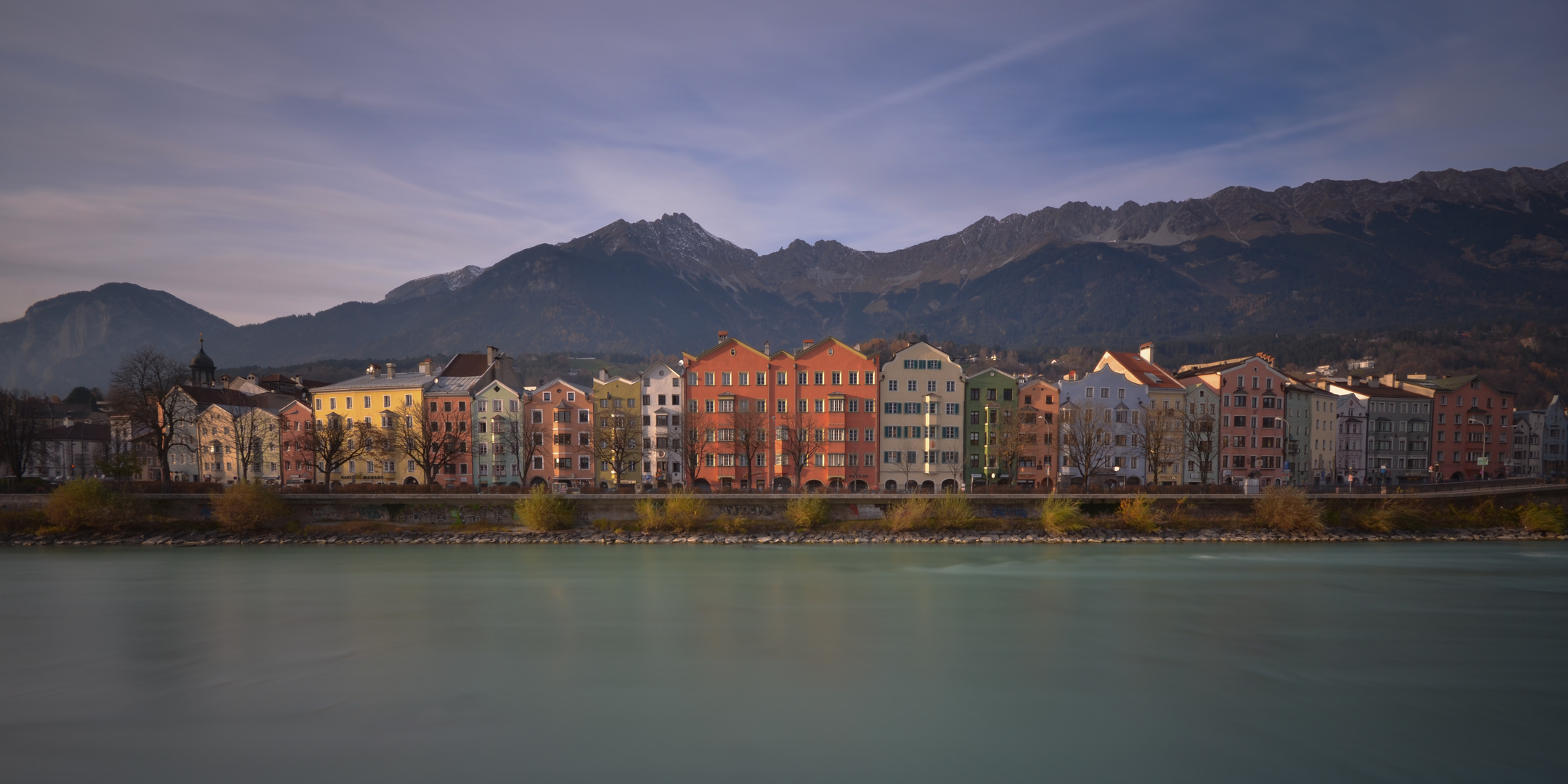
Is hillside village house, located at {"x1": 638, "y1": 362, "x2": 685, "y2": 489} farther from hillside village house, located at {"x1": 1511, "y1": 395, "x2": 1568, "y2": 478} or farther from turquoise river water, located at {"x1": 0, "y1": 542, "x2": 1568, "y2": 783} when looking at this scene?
hillside village house, located at {"x1": 1511, "y1": 395, "x2": 1568, "y2": 478}

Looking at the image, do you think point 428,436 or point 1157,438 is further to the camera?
point 428,436

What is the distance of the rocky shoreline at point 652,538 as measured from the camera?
140ft

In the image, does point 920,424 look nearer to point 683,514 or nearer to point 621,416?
point 683,514

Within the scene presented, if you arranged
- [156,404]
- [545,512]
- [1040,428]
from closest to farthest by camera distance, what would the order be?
[545,512] < [1040,428] < [156,404]

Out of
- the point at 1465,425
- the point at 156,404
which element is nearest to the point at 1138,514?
the point at 1465,425

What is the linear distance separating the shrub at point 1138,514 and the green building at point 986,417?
10488 mm

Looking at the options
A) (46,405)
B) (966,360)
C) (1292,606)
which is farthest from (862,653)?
(966,360)

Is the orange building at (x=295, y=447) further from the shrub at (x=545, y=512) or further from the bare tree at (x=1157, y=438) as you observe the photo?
the bare tree at (x=1157, y=438)

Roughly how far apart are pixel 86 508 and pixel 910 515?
4540cm

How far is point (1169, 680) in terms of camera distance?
68.2 feet

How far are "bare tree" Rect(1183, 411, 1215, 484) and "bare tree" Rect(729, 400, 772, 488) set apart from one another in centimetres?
3047

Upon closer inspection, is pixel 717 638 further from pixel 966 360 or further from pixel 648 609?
pixel 966 360

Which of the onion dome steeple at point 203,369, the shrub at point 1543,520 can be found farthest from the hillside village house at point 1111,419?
the onion dome steeple at point 203,369

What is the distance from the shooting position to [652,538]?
1706 inches
